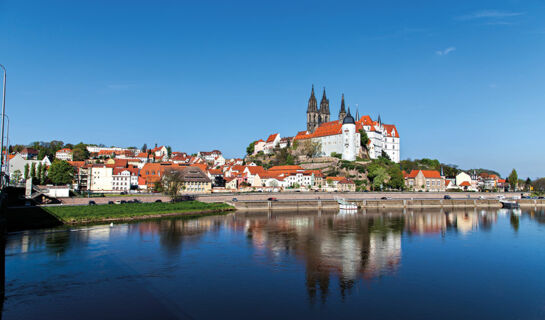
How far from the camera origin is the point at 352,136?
9069cm

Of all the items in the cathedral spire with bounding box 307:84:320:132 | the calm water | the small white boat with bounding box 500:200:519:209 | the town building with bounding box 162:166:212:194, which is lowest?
the calm water

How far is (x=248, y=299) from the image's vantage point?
1678cm

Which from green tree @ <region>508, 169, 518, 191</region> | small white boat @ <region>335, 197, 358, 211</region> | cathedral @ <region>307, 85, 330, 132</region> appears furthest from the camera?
cathedral @ <region>307, 85, 330, 132</region>

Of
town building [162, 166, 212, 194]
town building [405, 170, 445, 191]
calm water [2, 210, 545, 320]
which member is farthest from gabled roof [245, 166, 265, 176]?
calm water [2, 210, 545, 320]

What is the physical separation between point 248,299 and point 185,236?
16.2 metres

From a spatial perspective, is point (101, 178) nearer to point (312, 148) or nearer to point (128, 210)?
point (128, 210)

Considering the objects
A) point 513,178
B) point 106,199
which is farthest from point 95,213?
point 513,178

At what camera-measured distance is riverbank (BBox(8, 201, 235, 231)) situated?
34.1 metres

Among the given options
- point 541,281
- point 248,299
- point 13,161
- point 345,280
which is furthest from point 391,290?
point 13,161

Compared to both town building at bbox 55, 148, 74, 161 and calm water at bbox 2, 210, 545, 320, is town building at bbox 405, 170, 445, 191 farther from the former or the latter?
town building at bbox 55, 148, 74, 161

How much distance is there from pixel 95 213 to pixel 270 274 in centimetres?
2493

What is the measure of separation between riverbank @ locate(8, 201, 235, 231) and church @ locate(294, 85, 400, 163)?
154 ft

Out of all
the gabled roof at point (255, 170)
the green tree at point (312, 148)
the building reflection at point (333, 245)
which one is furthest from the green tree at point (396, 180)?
the building reflection at point (333, 245)

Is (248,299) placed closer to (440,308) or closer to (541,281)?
(440,308)
